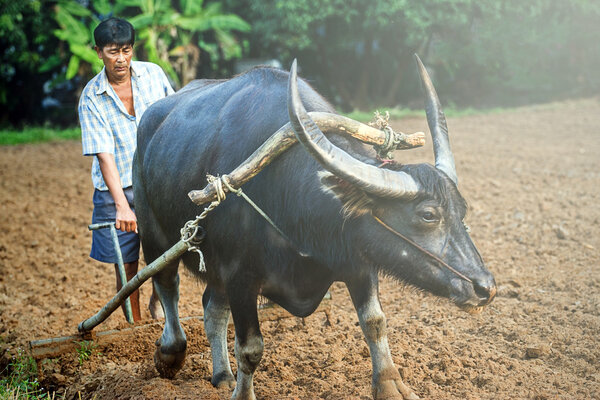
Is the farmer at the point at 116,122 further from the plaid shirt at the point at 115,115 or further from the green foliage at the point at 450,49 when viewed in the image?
the green foliage at the point at 450,49

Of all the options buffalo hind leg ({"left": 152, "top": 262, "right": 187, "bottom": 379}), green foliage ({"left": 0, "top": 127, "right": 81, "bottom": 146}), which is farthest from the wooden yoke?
green foliage ({"left": 0, "top": 127, "right": 81, "bottom": 146})

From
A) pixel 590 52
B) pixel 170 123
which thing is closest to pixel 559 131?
pixel 590 52

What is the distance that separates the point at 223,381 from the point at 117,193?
134 centimetres

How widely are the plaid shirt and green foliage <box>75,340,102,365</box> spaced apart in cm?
102

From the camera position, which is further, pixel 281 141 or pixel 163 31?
pixel 163 31

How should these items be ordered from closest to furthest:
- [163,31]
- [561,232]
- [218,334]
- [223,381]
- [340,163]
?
[340,163] < [223,381] < [218,334] < [561,232] < [163,31]

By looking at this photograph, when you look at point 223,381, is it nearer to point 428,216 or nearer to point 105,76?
point 428,216

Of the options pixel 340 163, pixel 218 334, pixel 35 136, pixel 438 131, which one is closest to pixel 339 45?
pixel 35 136

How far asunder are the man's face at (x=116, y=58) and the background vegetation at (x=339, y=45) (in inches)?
→ 425

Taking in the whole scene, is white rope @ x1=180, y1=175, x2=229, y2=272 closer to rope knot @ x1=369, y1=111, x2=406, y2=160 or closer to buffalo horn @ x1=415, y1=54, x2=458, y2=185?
rope knot @ x1=369, y1=111, x2=406, y2=160

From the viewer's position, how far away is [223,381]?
3.80m

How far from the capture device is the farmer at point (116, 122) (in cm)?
402

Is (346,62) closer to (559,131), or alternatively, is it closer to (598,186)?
(559,131)

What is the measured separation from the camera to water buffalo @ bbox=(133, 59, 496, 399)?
2.72m
